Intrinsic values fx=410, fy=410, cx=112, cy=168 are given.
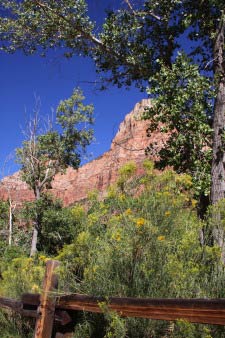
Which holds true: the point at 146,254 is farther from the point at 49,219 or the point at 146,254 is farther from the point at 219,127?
the point at 49,219

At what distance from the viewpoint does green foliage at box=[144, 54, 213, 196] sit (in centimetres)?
848

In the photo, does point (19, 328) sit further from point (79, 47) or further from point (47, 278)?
point (79, 47)

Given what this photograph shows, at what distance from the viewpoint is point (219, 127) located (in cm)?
806

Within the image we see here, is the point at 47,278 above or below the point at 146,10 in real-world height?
below

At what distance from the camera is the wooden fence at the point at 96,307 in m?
2.75

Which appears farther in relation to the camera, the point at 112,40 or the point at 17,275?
the point at 112,40

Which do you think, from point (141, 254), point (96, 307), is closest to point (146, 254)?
point (141, 254)

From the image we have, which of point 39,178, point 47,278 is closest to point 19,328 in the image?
point 47,278

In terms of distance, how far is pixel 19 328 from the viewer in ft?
19.1

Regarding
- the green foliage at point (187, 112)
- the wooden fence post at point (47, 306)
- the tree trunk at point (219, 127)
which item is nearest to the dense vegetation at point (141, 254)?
the wooden fence post at point (47, 306)

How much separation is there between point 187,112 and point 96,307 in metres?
5.60

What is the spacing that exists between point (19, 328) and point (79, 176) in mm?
110098

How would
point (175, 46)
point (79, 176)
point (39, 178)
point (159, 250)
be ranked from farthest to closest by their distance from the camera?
point (79, 176), point (39, 178), point (175, 46), point (159, 250)

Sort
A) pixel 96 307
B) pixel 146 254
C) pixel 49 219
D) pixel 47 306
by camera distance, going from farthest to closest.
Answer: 1. pixel 49 219
2. pixel 47 306
3. pixel 146 254
4. pixel 96 307
